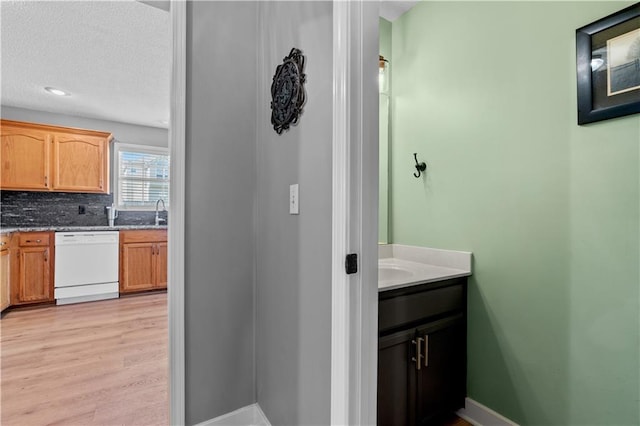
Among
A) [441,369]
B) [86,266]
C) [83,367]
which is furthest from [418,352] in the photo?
[86,266]

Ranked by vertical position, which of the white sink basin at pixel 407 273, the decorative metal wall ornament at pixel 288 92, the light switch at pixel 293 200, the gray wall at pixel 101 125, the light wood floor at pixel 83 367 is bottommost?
the light wood floor at pixel 83 367

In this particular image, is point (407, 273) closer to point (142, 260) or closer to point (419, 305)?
point (419, 305)

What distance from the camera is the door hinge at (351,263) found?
0.93 m

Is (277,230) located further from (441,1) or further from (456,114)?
(441,1)

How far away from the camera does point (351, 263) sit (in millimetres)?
936

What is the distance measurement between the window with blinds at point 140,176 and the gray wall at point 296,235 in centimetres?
392

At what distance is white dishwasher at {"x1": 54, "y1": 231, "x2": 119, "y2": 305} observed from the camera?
12.9 feet

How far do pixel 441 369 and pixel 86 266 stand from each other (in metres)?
4.43

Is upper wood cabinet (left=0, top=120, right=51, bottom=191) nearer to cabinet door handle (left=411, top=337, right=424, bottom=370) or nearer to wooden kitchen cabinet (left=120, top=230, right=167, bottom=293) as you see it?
wooden kitchen cabinet (left=120, top=230, right=167, bottom=293)

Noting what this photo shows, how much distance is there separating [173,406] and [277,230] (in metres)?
0.96

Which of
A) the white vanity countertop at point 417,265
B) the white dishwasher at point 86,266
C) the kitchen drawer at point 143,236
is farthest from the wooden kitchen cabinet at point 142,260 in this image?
the white vanity countertop at point 417,265

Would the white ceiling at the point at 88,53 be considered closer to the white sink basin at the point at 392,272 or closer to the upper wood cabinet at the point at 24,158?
the upper wood cabinet at the point at 24,158

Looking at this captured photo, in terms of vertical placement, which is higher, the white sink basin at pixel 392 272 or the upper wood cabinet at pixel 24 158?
the upper wood cabinet at pixel 24 158

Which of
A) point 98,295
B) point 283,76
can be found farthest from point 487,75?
point 98,295
